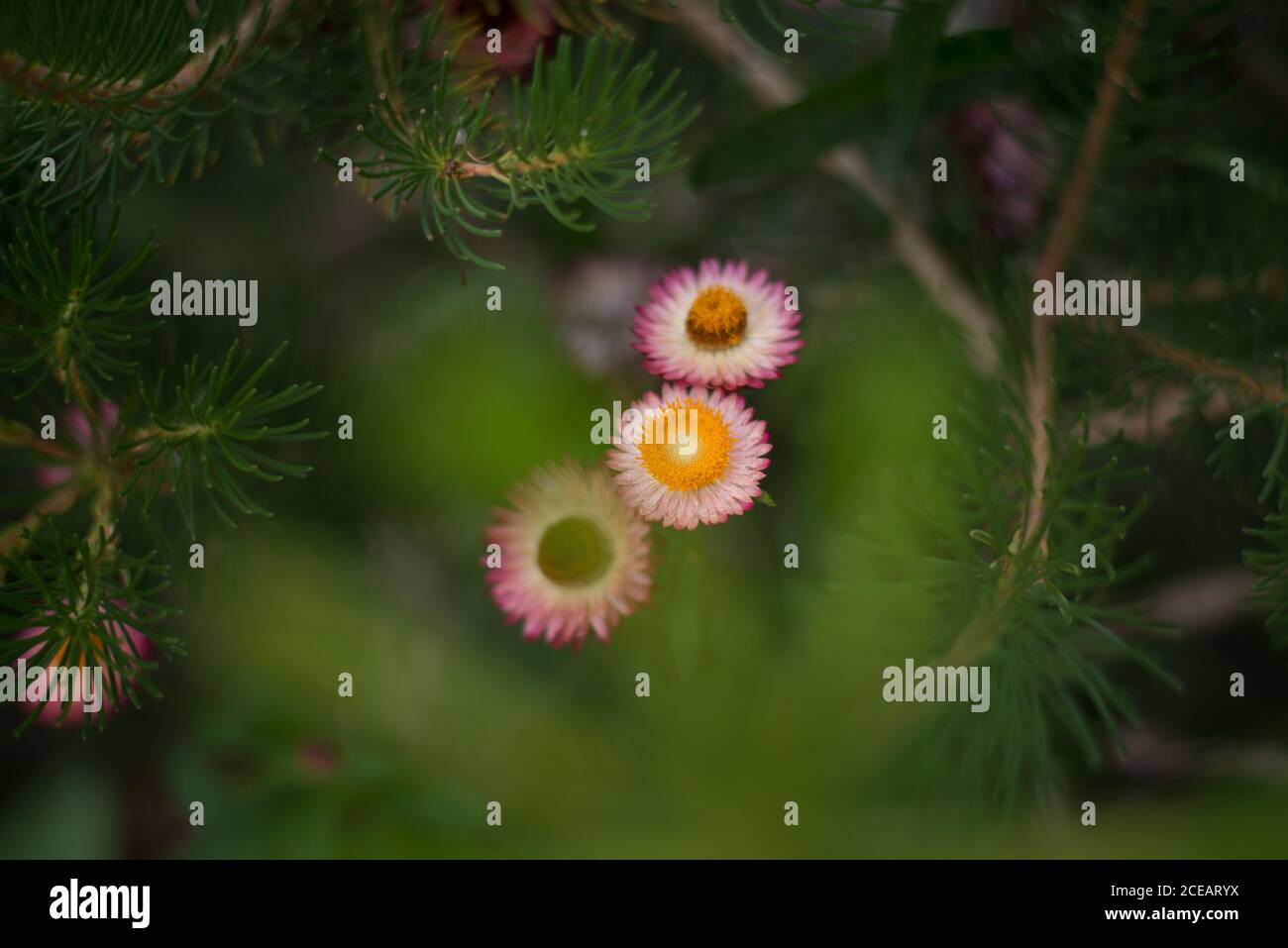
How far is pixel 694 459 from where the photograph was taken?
0.34 m

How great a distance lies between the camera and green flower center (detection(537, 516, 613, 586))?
0.37 m

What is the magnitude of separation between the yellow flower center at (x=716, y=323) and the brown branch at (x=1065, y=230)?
118 mm

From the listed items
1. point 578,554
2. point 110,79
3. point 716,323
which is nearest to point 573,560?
point 578,554

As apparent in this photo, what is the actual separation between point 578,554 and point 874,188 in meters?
0.25

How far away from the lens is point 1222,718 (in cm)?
49

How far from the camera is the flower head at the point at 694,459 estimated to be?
34 centimetres

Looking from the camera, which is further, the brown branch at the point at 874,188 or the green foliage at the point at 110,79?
the brown branch at the point at 874,188

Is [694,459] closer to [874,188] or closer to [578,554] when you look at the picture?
[578,554]

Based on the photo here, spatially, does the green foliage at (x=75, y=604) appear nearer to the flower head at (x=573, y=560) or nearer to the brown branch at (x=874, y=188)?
the flower head at (x=573, y=560)

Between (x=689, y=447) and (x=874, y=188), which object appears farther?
(x=874, y=188)

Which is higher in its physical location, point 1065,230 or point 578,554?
point 1065,230

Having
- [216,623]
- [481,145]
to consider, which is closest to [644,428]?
[481,145]

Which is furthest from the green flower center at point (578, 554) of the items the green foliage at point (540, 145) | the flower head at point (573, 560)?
the green foliage at point (540, 145)

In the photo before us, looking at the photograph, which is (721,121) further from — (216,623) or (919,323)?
(216,623)
